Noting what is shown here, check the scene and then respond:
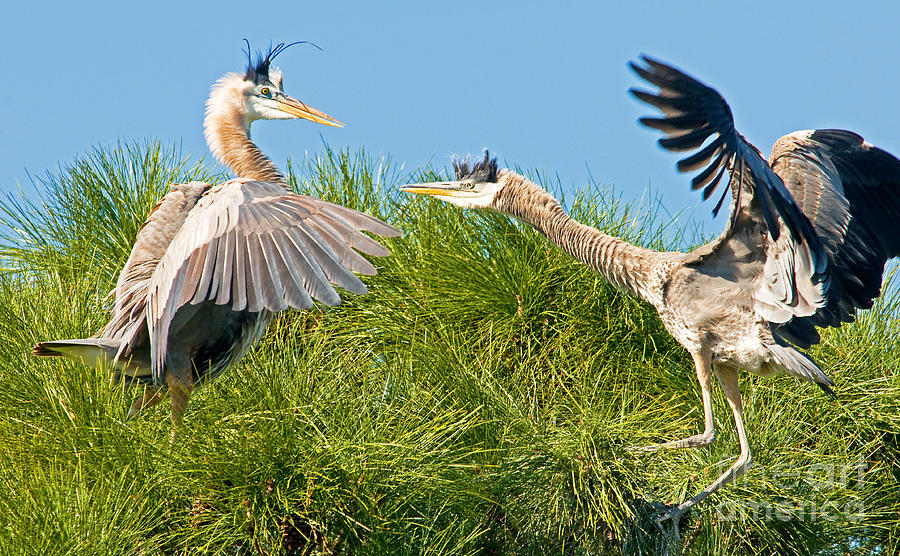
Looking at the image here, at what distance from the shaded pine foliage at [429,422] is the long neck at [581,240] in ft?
0.75

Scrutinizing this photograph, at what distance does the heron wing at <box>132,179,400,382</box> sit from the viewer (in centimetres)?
305

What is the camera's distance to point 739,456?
13.9 ft

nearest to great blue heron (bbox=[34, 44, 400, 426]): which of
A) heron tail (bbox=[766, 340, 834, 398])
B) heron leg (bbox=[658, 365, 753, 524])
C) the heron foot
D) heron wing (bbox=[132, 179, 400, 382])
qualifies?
heron wing (bbox=[132, 179, 400, 382])

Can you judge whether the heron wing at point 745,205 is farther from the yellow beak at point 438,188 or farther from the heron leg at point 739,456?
the yellow beak at point 438,188

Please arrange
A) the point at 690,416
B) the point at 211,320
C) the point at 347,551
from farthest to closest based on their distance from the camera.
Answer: the point at 690,416 → the point at 211,320 → the point at 347,551

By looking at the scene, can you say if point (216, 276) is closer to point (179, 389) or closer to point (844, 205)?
point (179, 389)

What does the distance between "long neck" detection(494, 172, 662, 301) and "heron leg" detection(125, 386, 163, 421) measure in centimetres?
194

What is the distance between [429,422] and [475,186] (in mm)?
1934

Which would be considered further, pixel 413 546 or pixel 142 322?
pixel 142 322

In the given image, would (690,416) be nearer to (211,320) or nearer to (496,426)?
(496,426)

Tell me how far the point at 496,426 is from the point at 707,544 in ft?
2.87

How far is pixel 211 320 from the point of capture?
4.11 m

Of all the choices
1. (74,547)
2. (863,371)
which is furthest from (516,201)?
(74,547)

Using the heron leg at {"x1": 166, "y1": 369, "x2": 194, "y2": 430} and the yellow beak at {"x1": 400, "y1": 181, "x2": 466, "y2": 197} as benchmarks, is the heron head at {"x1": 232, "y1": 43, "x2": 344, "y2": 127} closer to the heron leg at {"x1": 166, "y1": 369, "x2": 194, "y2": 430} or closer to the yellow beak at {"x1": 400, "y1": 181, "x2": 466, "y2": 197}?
the yellow beak at {"x1": 400, "y1": 181, "x2": 466, "y2": 197}
